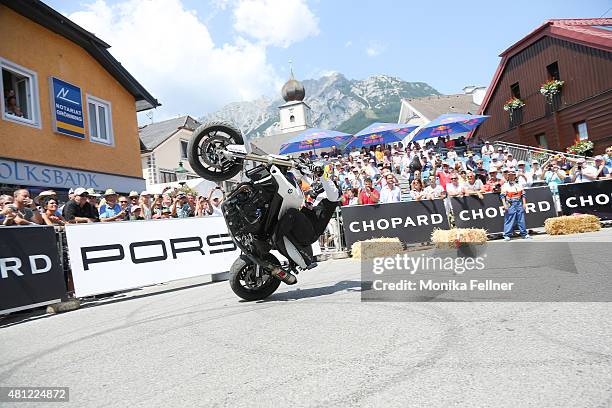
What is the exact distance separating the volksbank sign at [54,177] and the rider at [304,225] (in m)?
10.8

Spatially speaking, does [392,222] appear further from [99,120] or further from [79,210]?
[99,120]

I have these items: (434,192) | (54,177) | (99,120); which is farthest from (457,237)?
(99,120)

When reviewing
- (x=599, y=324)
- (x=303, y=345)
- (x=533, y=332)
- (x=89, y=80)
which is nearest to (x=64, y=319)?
(x=303, y=345)

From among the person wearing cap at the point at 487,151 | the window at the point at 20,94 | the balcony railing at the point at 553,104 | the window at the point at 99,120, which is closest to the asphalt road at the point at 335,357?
the window at the point at 20,94

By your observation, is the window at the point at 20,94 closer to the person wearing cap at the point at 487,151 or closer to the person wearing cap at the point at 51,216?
the person wearing cap at the point at 51,216

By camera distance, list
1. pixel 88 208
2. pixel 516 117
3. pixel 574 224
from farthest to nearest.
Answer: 1. pixel 516 117
2. pixel 574 224
3. pixel 88 208

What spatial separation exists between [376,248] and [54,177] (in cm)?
1083

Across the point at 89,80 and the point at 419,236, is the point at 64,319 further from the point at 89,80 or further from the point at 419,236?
the point at 89,80

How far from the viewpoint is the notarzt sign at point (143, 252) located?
28.4ft

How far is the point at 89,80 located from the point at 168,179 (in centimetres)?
1764

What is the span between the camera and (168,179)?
3550 centimetres

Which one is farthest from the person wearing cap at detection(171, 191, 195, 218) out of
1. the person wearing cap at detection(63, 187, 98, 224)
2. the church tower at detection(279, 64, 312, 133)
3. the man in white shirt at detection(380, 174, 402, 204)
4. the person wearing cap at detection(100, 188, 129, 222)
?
the church tower at detection(279, 64, 312, 133)

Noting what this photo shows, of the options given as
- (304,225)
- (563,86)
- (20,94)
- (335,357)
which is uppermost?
(563,86)

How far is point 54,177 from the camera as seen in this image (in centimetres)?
1558
